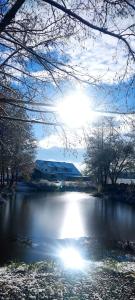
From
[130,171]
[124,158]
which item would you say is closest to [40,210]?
[124,158]

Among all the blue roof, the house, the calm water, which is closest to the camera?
the calm water

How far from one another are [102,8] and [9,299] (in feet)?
15.4

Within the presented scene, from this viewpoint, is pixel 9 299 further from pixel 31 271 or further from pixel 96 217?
pixel 96 217

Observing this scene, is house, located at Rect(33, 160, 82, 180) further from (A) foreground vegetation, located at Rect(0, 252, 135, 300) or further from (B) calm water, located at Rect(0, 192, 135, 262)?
(A) foreground vegetation, located at Rect(0, 252, 135, 300)

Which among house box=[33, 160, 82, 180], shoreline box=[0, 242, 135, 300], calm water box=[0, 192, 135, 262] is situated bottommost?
calm water box=[0, 192, 135, 262]

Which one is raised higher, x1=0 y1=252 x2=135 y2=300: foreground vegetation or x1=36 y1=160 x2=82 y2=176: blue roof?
x1=36 y1=160 x2=82 y2=176: blue roof

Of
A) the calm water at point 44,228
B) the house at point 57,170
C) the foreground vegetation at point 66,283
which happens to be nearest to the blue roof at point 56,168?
the house at point 57,170

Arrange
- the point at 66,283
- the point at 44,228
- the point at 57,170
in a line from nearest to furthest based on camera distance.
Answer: the point at 66,283 → the point at 44,228 → the point at 57,170

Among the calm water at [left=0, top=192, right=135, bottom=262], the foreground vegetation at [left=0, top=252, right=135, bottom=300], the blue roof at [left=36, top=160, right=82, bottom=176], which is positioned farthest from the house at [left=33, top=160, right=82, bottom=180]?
the foreground vegetation at [left=0, top=252, right=135, bottom=300]

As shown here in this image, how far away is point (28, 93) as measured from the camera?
8.02 m

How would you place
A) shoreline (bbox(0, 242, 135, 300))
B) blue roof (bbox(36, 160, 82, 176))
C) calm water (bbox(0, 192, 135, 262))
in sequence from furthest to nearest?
1. blue roof (bbox(36, 160, 82, 176))
2. calm water (bbox(0, 192, 135, 262))
3. shoreline (bbox(0, 242, 135, 300))

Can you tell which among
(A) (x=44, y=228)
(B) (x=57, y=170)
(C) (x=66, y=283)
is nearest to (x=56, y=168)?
(B) (x=57, y=170)

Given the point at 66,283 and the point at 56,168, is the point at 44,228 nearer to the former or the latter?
the point at 66,283

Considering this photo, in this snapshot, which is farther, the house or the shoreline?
the house
